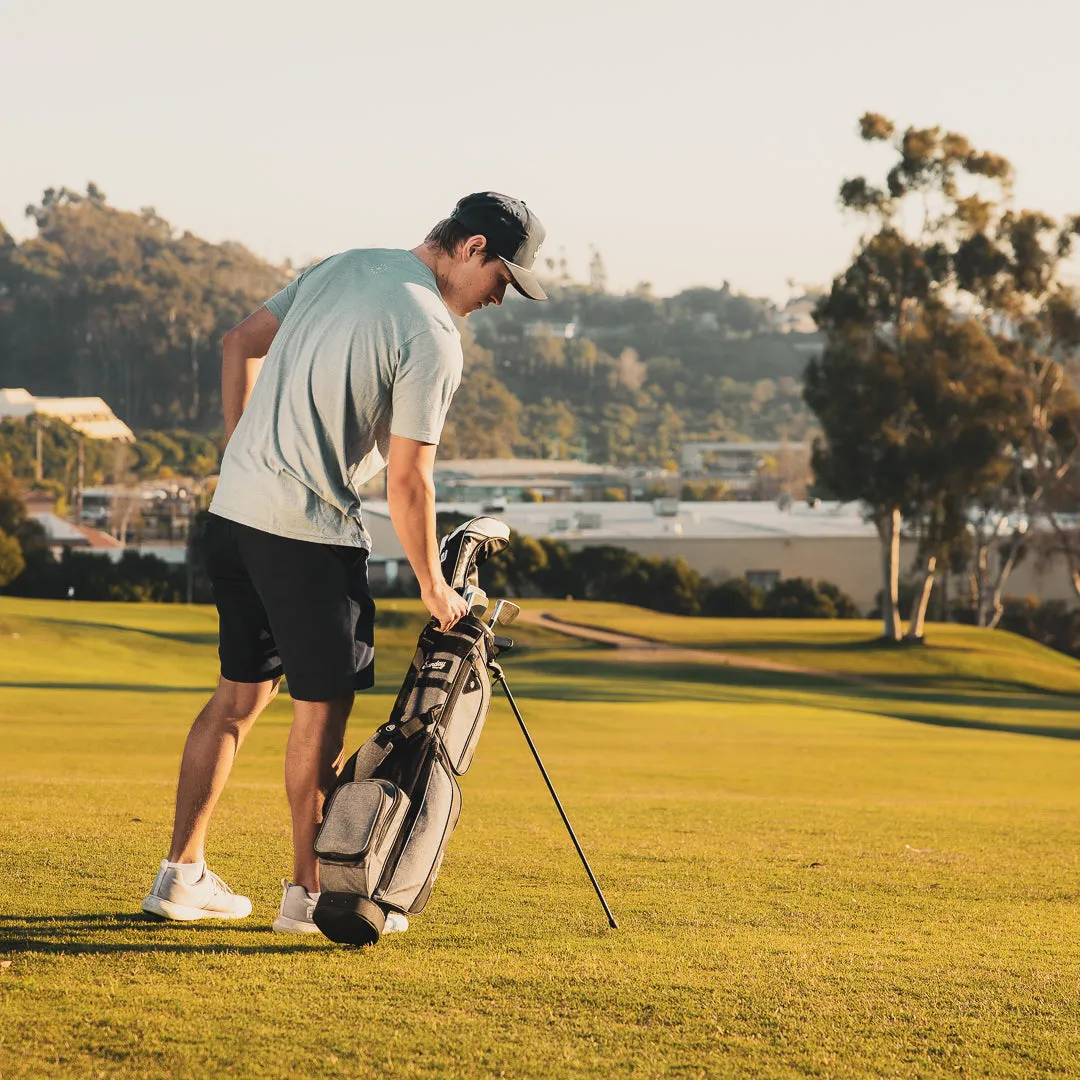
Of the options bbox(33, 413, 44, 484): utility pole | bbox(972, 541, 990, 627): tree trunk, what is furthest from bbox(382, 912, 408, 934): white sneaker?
bbox(33, 413, 44, 484): utility pole

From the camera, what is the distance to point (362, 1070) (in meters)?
3.01

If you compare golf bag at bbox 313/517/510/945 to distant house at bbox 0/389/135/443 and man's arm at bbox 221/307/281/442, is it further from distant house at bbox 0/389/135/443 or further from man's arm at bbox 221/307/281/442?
distant house at bbox 0/389/135/443

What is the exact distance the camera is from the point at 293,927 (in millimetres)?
4227

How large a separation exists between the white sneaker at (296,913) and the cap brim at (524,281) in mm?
1794

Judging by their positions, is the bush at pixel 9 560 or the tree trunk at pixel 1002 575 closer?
the bush at pixel 9 560

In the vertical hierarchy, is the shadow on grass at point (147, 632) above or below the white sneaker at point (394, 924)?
below

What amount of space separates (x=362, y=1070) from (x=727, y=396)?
15396cm

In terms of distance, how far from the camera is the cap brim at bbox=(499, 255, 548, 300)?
436cm

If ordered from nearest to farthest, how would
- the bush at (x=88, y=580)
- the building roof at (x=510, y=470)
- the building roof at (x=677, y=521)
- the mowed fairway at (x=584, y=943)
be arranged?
the mowed fairway at (x=584, y=943) → the bush at (x=88, y=580) → the building roof at (x=677, y=521) → the building roof at (x=510, y=470)

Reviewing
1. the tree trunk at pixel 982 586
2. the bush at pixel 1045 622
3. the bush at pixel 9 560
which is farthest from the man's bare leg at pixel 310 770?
the bush at pixel 1045 622

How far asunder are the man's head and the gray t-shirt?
0.11m

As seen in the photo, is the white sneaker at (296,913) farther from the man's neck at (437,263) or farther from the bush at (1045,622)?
the bush at (1045,622)

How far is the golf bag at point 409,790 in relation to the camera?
13.1ft

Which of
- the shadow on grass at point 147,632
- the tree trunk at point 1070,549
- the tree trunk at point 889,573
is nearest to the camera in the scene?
the shadow on grass at point 147,632
